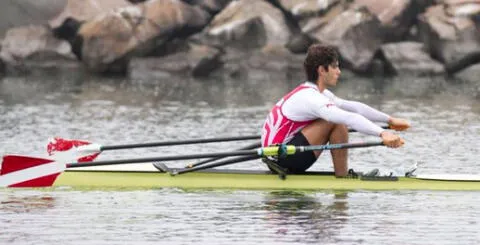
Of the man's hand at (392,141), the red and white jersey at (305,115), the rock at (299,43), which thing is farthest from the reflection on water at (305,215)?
the rock at (299,43)

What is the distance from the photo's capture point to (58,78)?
41688 millimetres

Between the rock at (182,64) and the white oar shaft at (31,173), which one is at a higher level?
the rock at (182,64)

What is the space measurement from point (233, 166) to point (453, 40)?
74.2 ft

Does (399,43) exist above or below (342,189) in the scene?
above

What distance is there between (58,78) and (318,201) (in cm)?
2711

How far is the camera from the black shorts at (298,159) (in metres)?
15.7

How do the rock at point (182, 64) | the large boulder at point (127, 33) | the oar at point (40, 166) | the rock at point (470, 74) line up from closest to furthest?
the oar at point (40, 166), the rock at point (470, 74), the rock at point (182, 64), the large boulder at point (127, 33)

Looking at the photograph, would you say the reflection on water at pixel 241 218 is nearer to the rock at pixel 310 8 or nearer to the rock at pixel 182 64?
the rock at pixel 182 64

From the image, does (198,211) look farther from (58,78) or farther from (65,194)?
(58,78)

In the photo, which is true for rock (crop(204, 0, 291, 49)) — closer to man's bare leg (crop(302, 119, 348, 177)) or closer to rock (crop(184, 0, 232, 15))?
rock (crop(184, 0, 232, 15))

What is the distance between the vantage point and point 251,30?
42.8 metres

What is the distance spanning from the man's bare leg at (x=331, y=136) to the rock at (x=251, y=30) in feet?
88.9

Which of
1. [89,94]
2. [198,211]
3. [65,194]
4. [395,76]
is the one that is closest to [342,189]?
[198,211]

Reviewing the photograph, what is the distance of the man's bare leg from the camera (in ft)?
51.2
